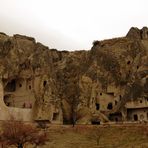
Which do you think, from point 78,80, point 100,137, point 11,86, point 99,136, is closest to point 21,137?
point 99,136

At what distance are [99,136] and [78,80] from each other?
1093 inches

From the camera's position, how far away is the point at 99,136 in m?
57.1

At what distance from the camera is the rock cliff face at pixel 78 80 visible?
7725cm

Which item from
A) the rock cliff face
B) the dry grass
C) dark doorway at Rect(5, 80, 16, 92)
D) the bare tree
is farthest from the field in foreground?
dark doorway at Rect(5, 80, 16, 92)

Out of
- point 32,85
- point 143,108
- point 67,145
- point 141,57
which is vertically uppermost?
point 141,57

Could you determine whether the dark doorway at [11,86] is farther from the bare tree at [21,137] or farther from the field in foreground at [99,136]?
the bare tree at [21,137]

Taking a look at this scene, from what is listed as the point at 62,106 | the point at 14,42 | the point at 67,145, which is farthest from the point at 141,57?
the point at 67,145

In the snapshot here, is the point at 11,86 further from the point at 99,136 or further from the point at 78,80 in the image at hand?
the point at 99,136

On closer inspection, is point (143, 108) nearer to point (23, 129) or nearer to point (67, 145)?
point (67, 145)

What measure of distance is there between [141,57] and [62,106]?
745 inches

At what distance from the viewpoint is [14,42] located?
3209 inches

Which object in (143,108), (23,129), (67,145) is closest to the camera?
(23,129)

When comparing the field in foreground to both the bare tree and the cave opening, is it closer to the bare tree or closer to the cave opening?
the bare tree

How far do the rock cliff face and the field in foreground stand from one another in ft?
43.3
